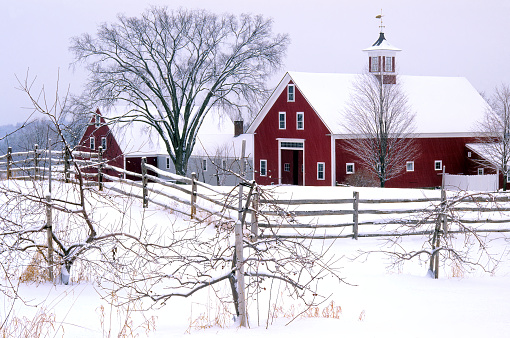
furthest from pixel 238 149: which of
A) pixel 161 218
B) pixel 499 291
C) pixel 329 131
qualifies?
pixel 499 291

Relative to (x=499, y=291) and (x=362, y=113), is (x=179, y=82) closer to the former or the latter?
(x=362, y=113)

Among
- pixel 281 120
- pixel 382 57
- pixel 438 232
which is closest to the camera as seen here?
pixel 438 232

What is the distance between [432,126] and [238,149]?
14.5 meters

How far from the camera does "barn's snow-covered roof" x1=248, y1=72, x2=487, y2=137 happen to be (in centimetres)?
3772

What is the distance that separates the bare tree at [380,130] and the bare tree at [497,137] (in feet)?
15.0

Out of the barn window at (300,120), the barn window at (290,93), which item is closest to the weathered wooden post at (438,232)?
the barn window at (300,120)

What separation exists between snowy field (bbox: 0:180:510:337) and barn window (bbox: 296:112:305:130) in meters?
25.2

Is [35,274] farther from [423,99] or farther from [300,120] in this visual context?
[423,99]

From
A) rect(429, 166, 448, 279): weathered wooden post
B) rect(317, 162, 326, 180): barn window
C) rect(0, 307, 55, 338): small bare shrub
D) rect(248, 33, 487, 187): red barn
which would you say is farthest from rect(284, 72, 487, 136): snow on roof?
rect(0, 307, 55, 338): small bare shrub

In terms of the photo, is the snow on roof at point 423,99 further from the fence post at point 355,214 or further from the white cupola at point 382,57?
the fence post at point 355,214

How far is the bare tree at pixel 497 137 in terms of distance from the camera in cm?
3719

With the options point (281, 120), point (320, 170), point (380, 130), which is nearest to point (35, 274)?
point (320, 170)

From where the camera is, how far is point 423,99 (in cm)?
4169

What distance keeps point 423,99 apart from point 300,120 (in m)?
8.78
